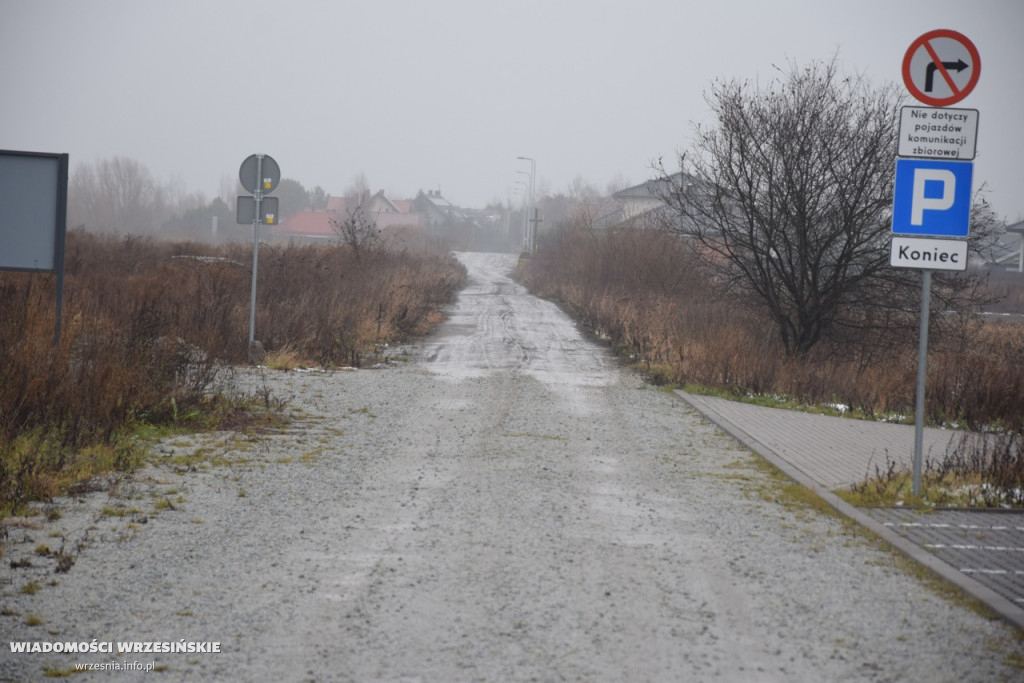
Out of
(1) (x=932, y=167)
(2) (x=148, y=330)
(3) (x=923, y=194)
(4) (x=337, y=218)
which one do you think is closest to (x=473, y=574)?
(3) (x=923, y=194)

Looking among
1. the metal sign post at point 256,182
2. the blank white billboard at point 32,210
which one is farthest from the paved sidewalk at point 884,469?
the blank white billboard at point 32,210

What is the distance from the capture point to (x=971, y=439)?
458 inches

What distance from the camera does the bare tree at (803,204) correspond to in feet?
58.6

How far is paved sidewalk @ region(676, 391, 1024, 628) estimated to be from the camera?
5.70 meters

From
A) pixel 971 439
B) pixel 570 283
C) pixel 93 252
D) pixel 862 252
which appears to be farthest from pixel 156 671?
pixel 570 283

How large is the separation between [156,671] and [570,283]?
36031 millimetres

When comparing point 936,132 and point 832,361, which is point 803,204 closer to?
point 832,361

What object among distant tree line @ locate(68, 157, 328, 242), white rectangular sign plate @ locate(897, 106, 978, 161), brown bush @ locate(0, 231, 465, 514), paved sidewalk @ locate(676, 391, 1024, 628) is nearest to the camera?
paved sidewalk @ locate(676, 391, 1024, 628)

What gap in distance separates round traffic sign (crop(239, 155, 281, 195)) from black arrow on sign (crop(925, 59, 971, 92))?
10.3 metres

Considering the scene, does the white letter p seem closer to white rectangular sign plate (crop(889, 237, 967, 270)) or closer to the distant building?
white rectangular sign plate (crop(889, 237, 967, 270))

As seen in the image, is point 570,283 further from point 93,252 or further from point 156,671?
point 156,671

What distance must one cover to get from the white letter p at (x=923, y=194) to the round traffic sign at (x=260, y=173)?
10318mm

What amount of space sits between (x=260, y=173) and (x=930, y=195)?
10742 millimetres

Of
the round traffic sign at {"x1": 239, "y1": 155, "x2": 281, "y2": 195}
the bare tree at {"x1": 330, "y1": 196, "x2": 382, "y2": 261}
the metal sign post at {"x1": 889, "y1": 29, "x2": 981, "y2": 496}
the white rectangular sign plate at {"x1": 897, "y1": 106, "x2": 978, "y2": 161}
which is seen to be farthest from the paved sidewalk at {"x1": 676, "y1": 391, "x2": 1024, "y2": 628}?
the bare tree at {"x1": 330, "y1": 196, "x2": 382, "y2": 261}
